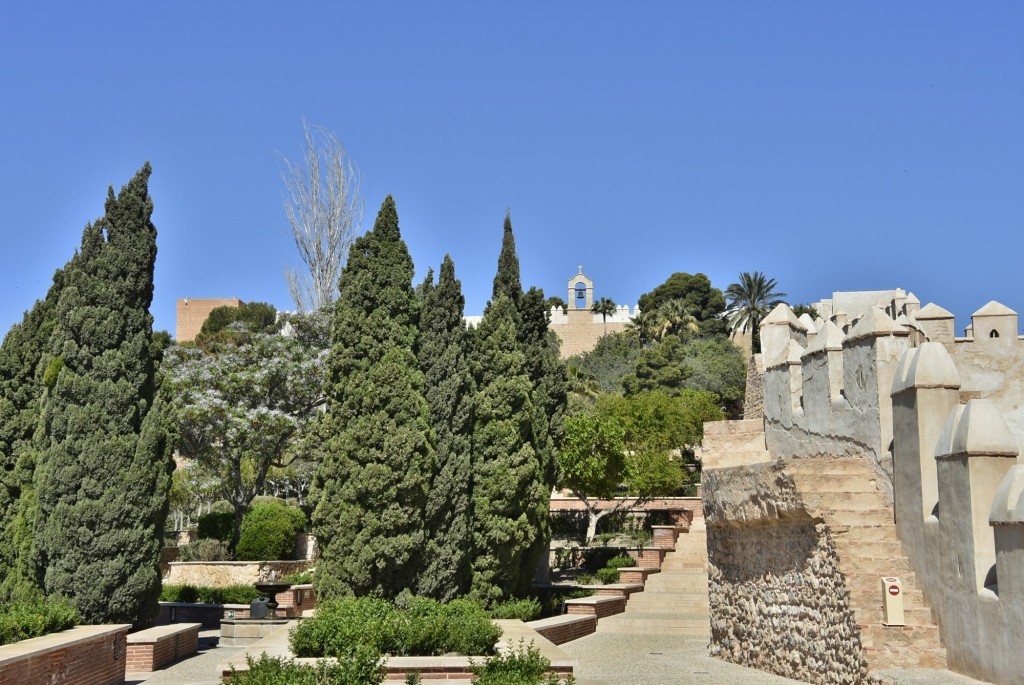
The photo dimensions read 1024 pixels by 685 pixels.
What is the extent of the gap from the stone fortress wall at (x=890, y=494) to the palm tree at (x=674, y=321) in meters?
52.4

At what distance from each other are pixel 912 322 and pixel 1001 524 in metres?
6.71

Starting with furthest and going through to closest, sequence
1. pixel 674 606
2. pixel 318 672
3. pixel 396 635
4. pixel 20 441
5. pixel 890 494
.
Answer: pixel 674 606
pixel 20 441
pixel 890 494
pixel 396 635
pixel 318 672

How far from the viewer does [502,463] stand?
702 inches

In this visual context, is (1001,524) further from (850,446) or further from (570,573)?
(570,573)

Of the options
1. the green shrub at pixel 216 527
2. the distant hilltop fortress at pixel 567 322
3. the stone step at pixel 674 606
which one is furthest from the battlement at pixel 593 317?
the stone step at pixel 674 606

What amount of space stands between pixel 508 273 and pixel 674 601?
757 centimetres

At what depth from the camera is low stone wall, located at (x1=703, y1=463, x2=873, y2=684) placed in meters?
11.4

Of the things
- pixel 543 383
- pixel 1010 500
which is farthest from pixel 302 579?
pixel 1010 500

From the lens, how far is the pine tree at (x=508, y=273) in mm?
19969

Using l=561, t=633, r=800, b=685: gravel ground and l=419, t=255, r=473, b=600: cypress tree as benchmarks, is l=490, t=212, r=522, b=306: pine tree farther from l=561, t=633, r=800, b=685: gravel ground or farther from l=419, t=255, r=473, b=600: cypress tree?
l=561, t=633, r=800, b=685: gravel ground

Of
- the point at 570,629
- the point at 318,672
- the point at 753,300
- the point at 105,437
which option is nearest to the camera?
the point at 318,672

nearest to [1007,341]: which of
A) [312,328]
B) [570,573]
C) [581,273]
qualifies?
[570,573]

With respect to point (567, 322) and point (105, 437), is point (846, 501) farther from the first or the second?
point (567, 322)

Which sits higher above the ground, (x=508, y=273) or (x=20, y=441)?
(x=508, y=273)
